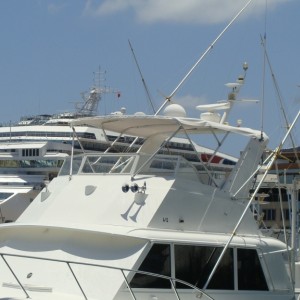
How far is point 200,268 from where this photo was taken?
648 inches

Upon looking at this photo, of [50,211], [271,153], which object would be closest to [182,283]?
[50,211]

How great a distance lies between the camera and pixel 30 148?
8788cm

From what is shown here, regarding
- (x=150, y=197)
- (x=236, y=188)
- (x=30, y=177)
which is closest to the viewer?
(x=150, y=197)

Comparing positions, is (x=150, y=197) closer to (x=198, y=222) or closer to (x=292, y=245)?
(x=198, y=222)

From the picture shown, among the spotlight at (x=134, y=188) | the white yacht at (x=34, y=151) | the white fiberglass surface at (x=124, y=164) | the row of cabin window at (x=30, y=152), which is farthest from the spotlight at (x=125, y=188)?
the row of cabin window at (x=30, y=152)

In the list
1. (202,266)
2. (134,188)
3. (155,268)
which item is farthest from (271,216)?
(155,268)

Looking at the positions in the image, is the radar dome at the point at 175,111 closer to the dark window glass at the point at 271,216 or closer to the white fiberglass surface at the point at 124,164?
the white fiberglass surface at the point at 124,164

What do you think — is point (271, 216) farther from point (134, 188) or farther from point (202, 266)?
point (134, 188)

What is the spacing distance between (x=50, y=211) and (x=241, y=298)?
13.5ft

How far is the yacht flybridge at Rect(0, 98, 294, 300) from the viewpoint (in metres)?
15.6

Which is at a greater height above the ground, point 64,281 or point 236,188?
point 236,188

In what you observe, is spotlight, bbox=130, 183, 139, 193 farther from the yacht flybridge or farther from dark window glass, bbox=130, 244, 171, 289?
dark window glass, bbox=130, 244, 171, 289

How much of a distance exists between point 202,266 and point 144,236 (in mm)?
1483

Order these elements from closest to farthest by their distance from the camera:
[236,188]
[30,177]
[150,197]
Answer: [150,197] → [236,188] → [30,177]
